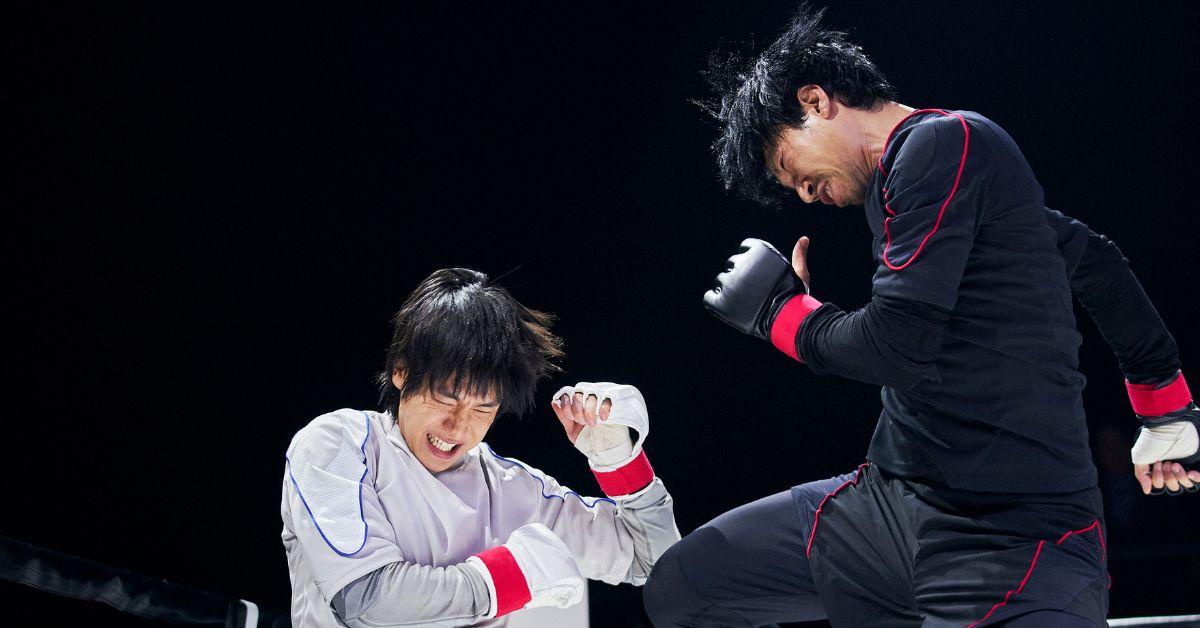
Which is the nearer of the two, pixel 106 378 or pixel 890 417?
pixel 890 417

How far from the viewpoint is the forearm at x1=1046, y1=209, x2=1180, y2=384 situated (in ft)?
6.06

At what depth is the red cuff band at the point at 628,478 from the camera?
196cm

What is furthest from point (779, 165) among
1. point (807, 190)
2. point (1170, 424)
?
point (1170, 424)

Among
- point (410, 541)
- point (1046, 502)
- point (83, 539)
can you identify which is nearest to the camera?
point (1046, 502)

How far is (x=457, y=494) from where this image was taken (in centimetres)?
194

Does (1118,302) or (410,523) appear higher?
(1118,302)

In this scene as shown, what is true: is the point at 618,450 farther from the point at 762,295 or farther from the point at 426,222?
the point at 426,222

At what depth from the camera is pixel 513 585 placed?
1.71 meters

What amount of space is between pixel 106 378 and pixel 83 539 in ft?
1.40

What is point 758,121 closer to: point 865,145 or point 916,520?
point 865,145

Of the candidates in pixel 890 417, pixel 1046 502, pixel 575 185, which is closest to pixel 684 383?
Result: pixel 575 185

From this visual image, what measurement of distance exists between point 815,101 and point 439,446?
97 cm

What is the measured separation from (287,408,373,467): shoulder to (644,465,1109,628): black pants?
64cm

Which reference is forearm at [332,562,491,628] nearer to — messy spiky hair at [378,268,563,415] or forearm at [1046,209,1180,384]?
messy spiky hair at [378,268,563,415]
